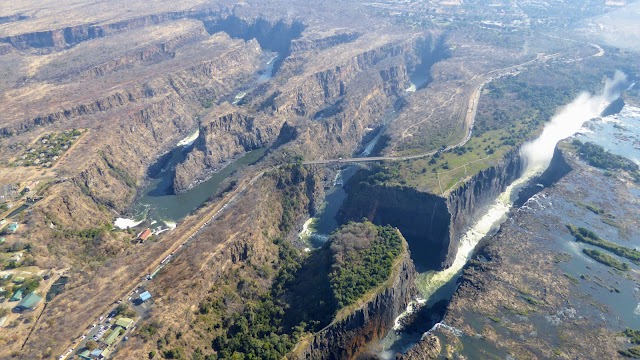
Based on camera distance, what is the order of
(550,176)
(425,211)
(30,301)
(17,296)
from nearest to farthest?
(30,301), (17,296), (425,211), (550,176)

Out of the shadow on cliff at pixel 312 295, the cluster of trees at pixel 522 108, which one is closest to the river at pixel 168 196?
the shadow on cliff at pixel 312 295

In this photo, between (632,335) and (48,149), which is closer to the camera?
(632,335)

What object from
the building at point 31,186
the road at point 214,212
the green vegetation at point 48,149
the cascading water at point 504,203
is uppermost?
the green vegetation at point 48,149

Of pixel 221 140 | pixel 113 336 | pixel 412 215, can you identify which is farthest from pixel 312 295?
pixel 221 140

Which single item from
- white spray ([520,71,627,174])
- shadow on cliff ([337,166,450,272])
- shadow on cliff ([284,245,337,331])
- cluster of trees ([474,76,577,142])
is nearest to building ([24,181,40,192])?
shadow on cliff ([284,245,337,331])

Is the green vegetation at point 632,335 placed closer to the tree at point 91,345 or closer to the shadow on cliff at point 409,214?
the shadow on cliff at point 409,214

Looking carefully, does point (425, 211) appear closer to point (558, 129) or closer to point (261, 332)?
point (261, 332)

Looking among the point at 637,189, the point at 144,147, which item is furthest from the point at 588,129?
the point at 144,147

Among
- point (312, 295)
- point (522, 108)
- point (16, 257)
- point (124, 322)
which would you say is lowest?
point (312, 295)
